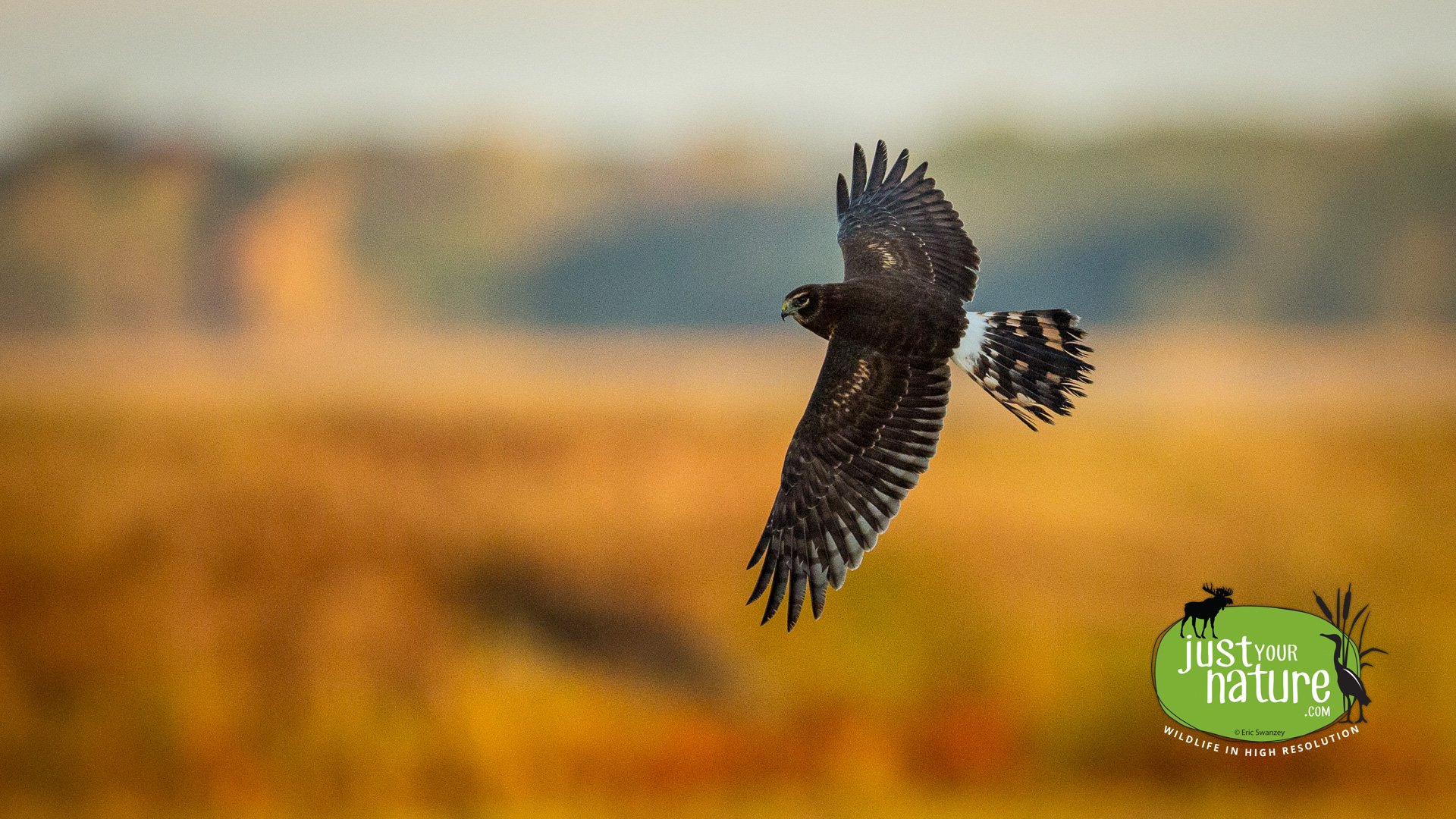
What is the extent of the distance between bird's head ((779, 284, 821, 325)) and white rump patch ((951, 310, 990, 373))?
58 cm

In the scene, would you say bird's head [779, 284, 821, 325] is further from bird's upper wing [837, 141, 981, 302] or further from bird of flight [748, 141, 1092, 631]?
bird's upper wing [837, 141, 981, 302]

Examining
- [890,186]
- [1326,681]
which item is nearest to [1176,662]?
[1326,681]

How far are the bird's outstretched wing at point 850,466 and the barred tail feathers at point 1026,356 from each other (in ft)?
0.64

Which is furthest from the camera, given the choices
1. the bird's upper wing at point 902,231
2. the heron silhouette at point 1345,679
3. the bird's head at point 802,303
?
the heron silhouette at point 1345,679

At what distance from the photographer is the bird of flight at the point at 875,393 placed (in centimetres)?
494

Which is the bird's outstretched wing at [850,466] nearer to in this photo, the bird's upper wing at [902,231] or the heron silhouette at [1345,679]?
the bird's upper wing at [902,231]

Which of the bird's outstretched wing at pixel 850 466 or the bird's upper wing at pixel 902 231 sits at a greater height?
the bird's upper wing at pixel 902 231

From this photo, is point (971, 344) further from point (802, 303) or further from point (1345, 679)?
point (1345, 679)

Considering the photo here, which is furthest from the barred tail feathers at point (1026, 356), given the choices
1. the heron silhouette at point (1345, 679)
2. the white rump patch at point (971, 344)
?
the heron silhouette at point (1345, 679)

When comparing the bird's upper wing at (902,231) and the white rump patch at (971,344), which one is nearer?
the white rump patch at (971,344)

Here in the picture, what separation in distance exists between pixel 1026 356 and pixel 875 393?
1.98ft

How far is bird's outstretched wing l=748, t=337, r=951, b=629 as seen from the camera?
511 cm

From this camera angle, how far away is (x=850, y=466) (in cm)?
519

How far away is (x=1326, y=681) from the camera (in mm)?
12438
